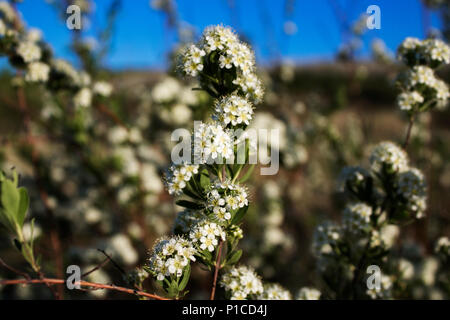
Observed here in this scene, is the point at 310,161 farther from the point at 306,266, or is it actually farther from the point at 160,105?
the point at 160,105

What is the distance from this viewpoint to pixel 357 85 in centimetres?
531

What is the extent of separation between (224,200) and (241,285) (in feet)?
1.59

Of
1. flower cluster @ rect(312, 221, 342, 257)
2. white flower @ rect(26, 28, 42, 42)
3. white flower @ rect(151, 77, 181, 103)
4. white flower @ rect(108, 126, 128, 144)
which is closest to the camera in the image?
flower cluster @ rect(312, 221, 342, 257)

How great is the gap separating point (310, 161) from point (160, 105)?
3917 millimetres

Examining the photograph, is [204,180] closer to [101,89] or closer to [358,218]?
[358,218]

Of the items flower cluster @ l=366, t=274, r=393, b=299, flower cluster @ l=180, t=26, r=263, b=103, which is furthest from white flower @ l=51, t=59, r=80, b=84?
flower cluster @ l=366, t=274, r=393, b=299

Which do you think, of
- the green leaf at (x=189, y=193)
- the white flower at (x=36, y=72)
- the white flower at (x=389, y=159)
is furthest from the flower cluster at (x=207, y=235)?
the white flower at (x=36, y=72)

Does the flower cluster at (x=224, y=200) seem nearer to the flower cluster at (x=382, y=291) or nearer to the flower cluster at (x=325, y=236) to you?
the flower cluster at (x=325, y=236)

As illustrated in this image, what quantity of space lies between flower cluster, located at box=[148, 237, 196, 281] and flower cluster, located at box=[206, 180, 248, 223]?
19 centimetres

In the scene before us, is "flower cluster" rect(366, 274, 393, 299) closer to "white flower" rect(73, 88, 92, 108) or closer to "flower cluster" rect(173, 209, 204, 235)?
"flower cluster" rect(173, 209, 204, 235)

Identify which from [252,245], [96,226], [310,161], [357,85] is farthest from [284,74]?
[96,226]

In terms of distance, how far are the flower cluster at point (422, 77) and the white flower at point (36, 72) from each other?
2769 mm

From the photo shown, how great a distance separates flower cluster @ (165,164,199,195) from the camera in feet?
4.78

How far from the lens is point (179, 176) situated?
147cm
